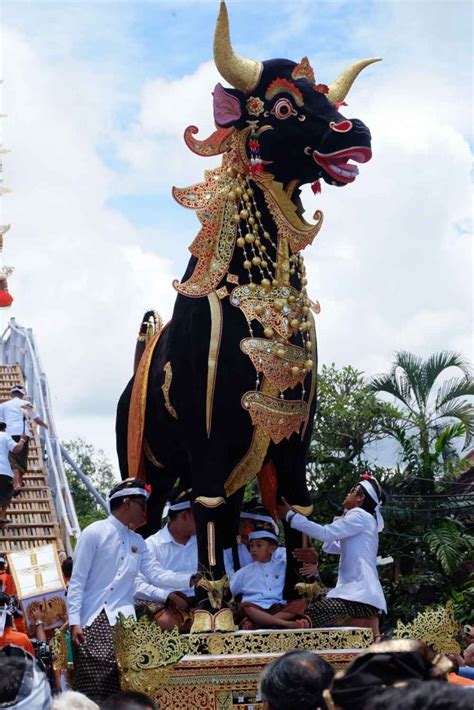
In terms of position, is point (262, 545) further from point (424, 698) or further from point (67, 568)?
point (424, 698)

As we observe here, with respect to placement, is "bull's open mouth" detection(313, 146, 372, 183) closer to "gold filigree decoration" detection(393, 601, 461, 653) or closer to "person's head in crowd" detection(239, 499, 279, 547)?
"person's head in crowd" detection(239, 499, 279, 547)

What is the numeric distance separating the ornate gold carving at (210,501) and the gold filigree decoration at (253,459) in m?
0.13

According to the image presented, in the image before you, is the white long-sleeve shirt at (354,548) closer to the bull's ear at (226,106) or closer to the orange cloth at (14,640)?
the orange cloth at (14,640)

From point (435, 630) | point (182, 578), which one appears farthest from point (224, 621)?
point (435, 630)

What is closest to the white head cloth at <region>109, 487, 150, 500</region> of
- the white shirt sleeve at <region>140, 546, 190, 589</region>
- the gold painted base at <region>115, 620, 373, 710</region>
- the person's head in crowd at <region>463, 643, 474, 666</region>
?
the white shirt sleeve at <region>140, 546, 190, 589</region>

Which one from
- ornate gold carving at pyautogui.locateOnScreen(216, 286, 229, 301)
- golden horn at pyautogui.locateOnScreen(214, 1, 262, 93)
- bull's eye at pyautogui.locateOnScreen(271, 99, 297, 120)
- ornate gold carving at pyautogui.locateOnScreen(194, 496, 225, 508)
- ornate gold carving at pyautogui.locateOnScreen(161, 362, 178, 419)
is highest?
golden horn at pyautogui.locateOnScreen(214, 1, 262, 93)

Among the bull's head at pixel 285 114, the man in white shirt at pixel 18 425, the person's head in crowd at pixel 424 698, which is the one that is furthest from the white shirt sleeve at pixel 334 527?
the man in white shirt at pixel 18 425

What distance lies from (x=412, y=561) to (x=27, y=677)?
10.1 metres

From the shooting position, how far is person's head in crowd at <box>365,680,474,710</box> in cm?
252

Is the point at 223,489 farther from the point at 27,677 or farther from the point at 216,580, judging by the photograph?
the point at 27,677

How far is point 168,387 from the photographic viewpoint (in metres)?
7.61

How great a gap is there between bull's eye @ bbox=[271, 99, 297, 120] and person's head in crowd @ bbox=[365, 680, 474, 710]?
5.36 m

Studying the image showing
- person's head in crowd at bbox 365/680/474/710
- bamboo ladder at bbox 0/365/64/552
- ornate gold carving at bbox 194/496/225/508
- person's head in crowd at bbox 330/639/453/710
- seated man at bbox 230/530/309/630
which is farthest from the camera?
bamboo ladder at bbox 0/365/64/552

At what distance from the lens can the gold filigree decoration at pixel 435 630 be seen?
6996mm
